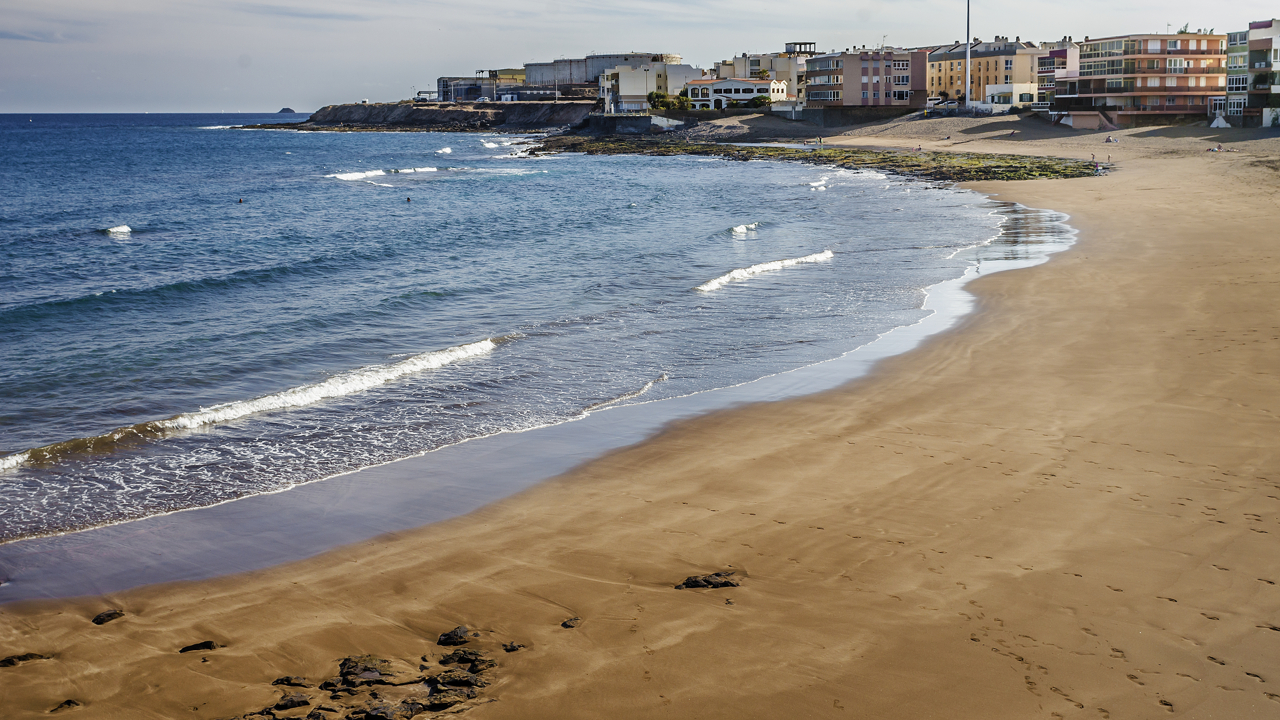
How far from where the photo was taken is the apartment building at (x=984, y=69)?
343 feet

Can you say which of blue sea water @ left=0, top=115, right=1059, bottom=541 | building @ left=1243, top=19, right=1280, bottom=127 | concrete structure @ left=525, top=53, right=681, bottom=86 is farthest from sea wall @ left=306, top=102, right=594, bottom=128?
blue sea water @ left=0, top=115, right=1059, bottom=541

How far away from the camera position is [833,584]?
7.56 m

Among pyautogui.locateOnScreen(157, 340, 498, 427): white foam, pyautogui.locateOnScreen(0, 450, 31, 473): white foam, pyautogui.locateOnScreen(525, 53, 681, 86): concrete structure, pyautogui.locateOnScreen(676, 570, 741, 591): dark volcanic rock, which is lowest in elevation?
pyautogui.locateOnScreen(676, 570, 741, 591): dark volcanic rock

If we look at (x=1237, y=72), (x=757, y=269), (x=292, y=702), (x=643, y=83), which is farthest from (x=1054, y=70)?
(x=292, y=702)

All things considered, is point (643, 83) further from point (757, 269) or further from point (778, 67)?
point (757, 269)

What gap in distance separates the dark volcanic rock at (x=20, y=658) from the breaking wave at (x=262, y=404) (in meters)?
5.63

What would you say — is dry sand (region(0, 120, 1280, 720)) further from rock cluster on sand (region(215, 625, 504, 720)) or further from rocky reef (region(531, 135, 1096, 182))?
rocky reef (region(531, 135, 1096, 182))

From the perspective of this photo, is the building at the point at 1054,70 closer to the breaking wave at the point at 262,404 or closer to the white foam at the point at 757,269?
the white foam at the point at 757,269

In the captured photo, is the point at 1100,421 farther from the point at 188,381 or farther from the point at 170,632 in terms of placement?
the point at 188,381

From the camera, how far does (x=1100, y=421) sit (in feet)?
37.9

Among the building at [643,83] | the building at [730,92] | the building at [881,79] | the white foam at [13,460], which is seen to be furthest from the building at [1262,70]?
the building at [643,83]

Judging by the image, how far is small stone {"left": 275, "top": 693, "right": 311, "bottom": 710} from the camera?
5.99 metres

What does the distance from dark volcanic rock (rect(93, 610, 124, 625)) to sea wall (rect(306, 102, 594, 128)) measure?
14344cm

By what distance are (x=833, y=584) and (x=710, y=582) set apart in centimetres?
103
